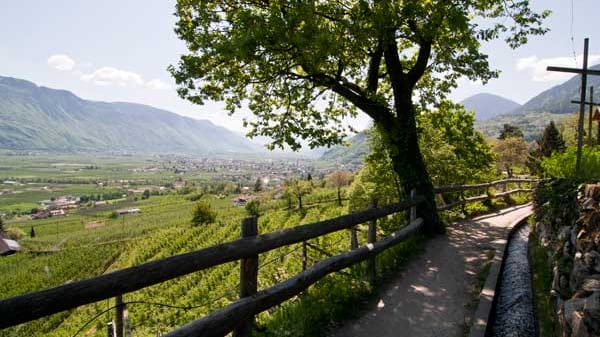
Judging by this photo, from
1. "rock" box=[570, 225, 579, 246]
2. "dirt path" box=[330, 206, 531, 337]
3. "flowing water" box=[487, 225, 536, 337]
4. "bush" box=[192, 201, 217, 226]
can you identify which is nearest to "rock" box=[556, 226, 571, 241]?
"rock" box=[570, 225, 579, 246]

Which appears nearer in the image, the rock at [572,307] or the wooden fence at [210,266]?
the wooden fence at [210,266]

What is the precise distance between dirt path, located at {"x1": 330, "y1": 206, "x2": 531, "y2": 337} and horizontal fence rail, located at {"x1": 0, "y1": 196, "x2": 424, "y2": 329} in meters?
1.75

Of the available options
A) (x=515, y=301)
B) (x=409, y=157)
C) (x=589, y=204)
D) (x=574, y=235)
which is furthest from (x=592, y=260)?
(x=409, y=157)

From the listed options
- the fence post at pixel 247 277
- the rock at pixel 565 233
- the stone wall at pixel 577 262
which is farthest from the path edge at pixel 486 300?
the fence post at pixel 247 277

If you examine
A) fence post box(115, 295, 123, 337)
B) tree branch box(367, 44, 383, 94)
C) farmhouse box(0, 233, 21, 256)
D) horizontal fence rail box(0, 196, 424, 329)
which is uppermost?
tree branch box(367, 44, 383, 94)

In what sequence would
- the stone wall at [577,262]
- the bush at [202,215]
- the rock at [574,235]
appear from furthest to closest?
1. the bush at [202,215]
2. the rock at [574,235]
3. the stone wall at [577,262]

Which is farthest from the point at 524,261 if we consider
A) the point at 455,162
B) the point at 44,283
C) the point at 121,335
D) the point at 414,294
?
the point at 44,283

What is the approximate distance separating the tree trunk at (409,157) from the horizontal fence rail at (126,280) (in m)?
6.37

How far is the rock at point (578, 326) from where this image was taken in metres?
3.41

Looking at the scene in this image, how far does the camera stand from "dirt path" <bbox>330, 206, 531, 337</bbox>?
4.95m

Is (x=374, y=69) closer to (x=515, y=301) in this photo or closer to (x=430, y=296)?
(x=430, y=296)

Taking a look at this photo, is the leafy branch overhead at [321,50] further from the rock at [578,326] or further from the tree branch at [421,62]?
the rock at [578,326]

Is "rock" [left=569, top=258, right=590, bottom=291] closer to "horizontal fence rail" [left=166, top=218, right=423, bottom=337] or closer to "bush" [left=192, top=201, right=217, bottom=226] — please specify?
"horizontal fence rail" [left=166, top=218, right=423, bottom=337]

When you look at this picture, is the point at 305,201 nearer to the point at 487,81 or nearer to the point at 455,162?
the point at 455,162
